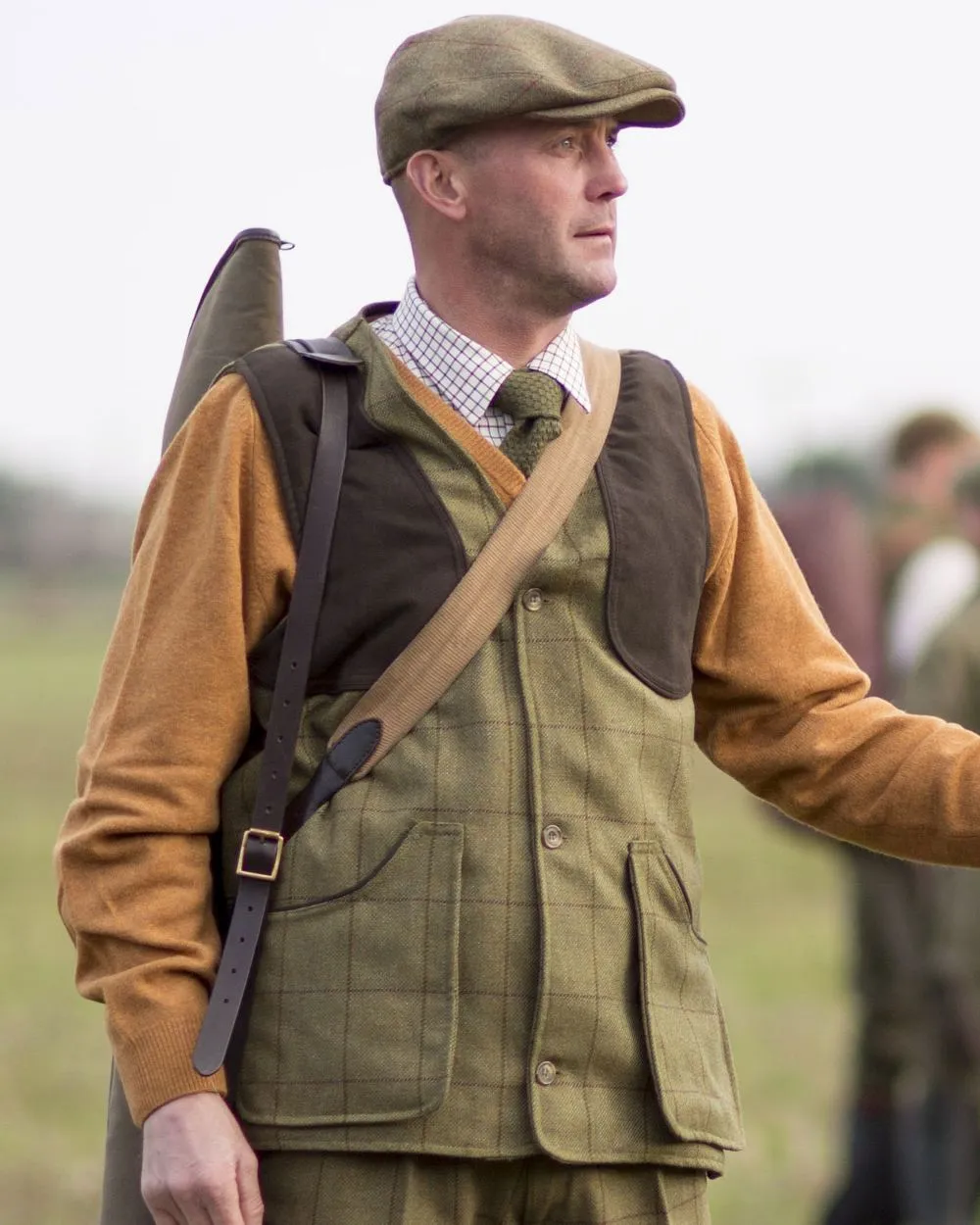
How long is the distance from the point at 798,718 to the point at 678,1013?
48 centimetres

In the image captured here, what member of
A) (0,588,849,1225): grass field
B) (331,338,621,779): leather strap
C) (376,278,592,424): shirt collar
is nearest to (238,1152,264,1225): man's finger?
(331,338,621,779): leather strap

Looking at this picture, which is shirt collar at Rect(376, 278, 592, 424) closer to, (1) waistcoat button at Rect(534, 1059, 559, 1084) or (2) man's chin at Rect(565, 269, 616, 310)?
(2) man's chin at Rect(565, 269, 616, 310)

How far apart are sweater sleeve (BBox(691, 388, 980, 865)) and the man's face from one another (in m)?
0.29

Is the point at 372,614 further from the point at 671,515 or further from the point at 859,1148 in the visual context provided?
the point at 859,1148

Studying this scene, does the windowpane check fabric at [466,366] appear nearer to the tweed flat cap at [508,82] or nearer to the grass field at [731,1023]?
the tweed flat cap at [508,82]

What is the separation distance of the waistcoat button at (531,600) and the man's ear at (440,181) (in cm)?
50

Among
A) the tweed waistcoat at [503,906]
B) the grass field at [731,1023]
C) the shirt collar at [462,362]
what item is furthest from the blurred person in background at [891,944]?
the tweed waistcoat at [503,906]

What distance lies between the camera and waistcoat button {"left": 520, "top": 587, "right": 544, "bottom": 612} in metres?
2.71

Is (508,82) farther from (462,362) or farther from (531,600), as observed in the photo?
(531,600)

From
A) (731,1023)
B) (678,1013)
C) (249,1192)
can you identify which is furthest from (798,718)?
(731,1023)

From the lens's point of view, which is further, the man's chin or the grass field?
the grass field

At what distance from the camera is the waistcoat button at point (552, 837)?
263 centimetres

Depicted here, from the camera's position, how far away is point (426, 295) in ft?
9.48

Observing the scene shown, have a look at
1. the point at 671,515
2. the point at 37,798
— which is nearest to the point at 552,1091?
the point at 671,515
